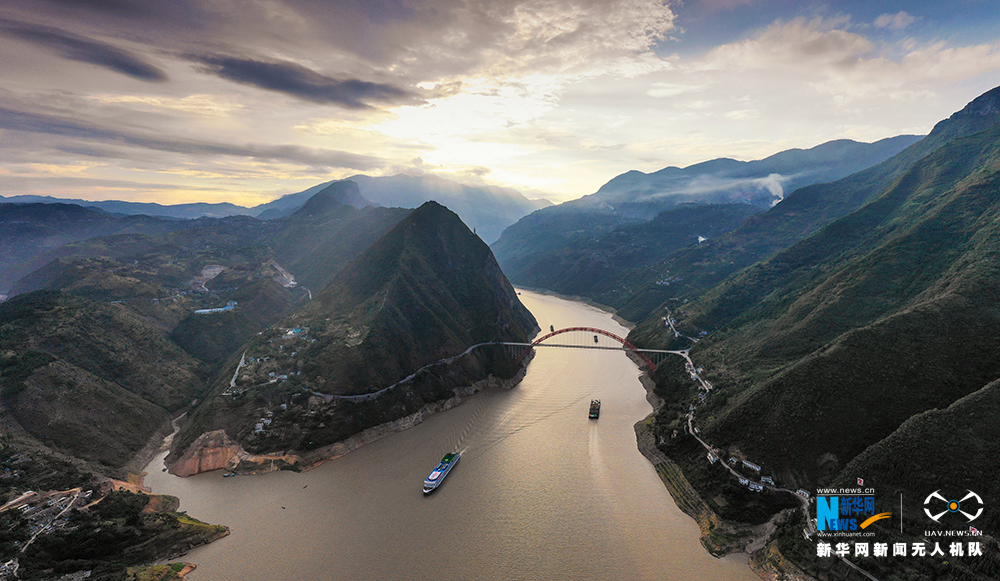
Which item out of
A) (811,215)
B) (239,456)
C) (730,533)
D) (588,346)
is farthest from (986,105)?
(239,456)

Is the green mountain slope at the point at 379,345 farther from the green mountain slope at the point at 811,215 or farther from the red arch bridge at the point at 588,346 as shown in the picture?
the green mountain slope at the point at 811,215

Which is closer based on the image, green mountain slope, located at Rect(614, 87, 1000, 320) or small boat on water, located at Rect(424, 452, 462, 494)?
small boat on water, located at Rect(424, 452, 462, 494)

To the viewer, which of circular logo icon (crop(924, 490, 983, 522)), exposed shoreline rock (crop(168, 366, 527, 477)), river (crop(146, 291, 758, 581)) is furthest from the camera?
exposed shoreline rock (crop(168, 366, 527, 477))

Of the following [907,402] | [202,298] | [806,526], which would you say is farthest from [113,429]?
[907,402]

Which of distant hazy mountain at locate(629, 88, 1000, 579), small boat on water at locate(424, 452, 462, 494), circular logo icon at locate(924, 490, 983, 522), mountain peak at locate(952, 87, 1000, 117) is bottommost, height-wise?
small boat on water at locate(424, 452, 462, 494)

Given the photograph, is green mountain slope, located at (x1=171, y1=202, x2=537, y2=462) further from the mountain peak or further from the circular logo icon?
the mountain peak

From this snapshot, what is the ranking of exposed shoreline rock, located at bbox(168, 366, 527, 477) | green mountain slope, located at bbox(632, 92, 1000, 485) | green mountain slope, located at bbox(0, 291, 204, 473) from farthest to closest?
exposed shoreline rock, located at bbox(168, 366, 527, 477) < green mountain slope, located at bbox(0, 291, 204, 473) < green mountain slope, located at bbox(632, 92, 1000, 485)

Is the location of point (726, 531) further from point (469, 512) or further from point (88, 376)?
point (88, 376)

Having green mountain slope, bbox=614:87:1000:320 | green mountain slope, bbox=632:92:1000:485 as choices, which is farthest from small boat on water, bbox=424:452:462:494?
green mountain slope, bbox=614:87:1000:320
